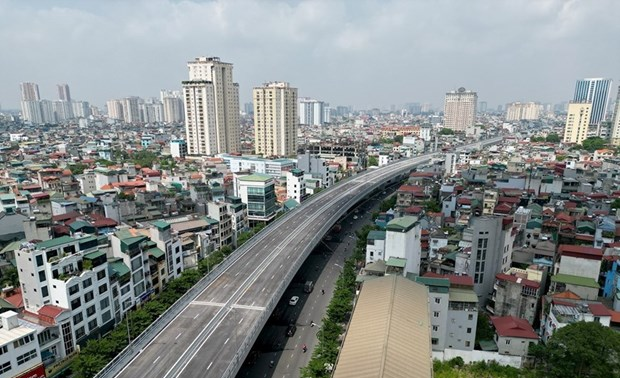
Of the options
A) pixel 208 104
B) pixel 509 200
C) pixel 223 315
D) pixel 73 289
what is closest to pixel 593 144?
pixel 509 200

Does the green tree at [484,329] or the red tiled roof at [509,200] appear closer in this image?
the green tree at [484,329]

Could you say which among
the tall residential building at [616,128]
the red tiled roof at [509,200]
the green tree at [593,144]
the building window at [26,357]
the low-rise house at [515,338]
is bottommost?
the low-rise house at [515,338]

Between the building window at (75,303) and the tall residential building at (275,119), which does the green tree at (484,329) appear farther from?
the tall residential building at (275,119)

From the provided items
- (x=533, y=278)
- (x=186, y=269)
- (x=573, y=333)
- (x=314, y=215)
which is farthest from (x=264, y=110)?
(x=573, y=333)

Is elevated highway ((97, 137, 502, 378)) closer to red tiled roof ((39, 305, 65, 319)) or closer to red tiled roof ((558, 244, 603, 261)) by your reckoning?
red tiled roof ((39, 305, 65, 319))

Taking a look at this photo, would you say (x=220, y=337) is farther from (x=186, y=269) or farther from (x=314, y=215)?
(x=314, y=215)

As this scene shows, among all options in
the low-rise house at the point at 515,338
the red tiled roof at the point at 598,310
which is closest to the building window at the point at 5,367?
the low-rise house at the point at 515,338
